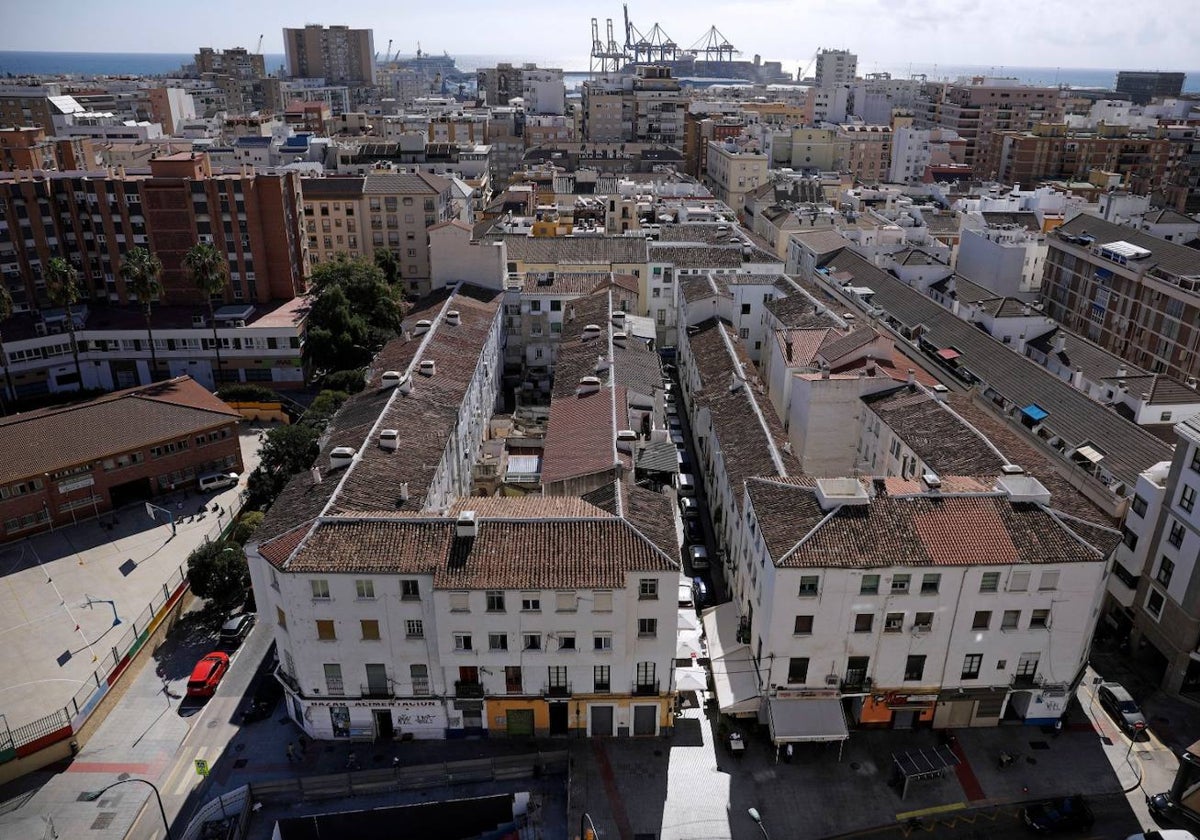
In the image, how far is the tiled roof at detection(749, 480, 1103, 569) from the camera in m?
47.6

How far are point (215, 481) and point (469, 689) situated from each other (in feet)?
144

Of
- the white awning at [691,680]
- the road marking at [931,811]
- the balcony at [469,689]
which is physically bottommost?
the road marking at [931,811]

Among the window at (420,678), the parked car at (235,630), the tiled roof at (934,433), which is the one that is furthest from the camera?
the parked car at (235,630)

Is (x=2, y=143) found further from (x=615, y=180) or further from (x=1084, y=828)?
(x=1084, y=828)

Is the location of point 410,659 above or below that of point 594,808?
above

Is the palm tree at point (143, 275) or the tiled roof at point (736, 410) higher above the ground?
the palm tree at point (143, 275)

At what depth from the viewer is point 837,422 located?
245 feet

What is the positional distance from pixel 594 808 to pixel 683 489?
33932 mm

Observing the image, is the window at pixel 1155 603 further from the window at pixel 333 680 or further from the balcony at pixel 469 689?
the window at pixel 333 680

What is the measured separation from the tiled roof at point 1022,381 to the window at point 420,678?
51.0m

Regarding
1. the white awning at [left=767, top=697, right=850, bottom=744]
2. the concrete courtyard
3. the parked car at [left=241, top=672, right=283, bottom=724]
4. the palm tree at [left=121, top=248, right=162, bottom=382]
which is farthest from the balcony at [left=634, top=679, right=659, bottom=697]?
the palm tree at [left=121, top=248, right=162, bottom=382]

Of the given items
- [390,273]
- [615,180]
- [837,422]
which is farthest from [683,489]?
[615,180]

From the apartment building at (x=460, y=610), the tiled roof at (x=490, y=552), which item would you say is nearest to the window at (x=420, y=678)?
the apartment building at (x=460, y=610)

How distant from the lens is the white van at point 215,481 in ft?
267
